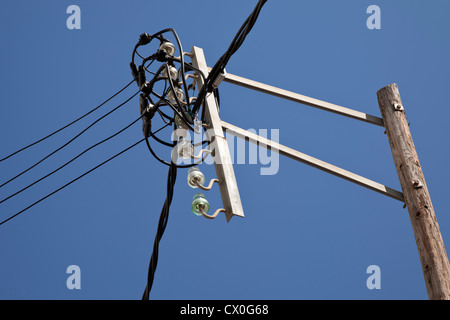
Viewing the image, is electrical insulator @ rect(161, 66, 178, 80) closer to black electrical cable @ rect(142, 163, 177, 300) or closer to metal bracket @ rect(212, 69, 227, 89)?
metal bracket @ rect(212, 69, 227, 89)

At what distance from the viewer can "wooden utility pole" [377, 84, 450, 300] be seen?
5895 millimetres

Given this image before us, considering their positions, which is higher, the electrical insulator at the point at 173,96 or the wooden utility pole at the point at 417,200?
the electrical insulator at the point at 173,96

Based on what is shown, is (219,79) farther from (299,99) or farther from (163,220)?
(163,220)

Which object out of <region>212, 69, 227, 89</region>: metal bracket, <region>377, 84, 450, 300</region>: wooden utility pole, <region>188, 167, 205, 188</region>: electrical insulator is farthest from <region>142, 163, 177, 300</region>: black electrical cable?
<region>377, 84, 450, 300</region>: wooden utility pole

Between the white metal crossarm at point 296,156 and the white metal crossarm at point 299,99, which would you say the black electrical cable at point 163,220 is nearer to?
the white metal crossarm at point 296,156

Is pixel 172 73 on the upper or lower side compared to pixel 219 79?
upper

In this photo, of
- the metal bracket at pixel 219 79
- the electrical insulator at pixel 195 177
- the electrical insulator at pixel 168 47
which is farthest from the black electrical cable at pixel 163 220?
the electrical insulator at pixel 168 47

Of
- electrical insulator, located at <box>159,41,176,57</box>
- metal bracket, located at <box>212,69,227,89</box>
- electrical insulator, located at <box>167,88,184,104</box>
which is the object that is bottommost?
electrical insulator, located at <box>167,88,184,104</box>

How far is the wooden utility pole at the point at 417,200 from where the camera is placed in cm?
589

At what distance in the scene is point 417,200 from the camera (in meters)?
6.32

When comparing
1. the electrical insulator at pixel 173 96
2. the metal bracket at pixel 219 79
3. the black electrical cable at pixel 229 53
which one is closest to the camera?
the black electrical cable at pixel 229 53

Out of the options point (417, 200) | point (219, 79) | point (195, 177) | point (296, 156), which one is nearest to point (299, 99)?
point (296, 156)
